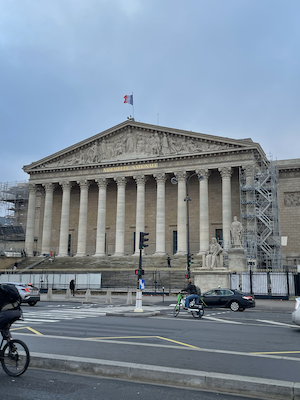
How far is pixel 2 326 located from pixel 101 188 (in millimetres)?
47469

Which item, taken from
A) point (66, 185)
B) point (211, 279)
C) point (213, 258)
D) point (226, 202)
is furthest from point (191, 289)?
point (66, 185)

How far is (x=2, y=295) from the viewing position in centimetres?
734

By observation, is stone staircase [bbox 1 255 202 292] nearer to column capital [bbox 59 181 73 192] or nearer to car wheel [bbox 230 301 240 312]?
column capital [bbox 59 181 73 192]

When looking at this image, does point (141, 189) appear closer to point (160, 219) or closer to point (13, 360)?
point (160, 219)

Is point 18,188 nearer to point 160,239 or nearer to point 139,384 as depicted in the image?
point 160,239

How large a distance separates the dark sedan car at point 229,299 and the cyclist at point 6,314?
17.3 metres

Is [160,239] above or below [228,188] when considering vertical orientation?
below

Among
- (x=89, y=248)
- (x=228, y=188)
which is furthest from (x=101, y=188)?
(x=228, y=188)

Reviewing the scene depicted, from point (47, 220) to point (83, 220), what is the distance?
19.2ft

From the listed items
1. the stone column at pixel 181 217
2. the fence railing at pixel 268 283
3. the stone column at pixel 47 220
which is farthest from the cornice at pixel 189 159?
the fence railing at pixel 268 283

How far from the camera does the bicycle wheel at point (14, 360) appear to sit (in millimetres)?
7098

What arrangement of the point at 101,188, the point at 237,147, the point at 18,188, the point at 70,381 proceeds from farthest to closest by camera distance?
the point at 18,188 → the point at 101,188 → the point at 237,147 → the point at 70,381

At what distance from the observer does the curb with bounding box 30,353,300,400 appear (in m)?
6.09

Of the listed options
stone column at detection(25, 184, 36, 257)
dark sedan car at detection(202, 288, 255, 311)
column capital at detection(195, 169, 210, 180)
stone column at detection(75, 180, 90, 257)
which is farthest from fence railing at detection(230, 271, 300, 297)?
stone column at detection(25, 184, 36, 257)
